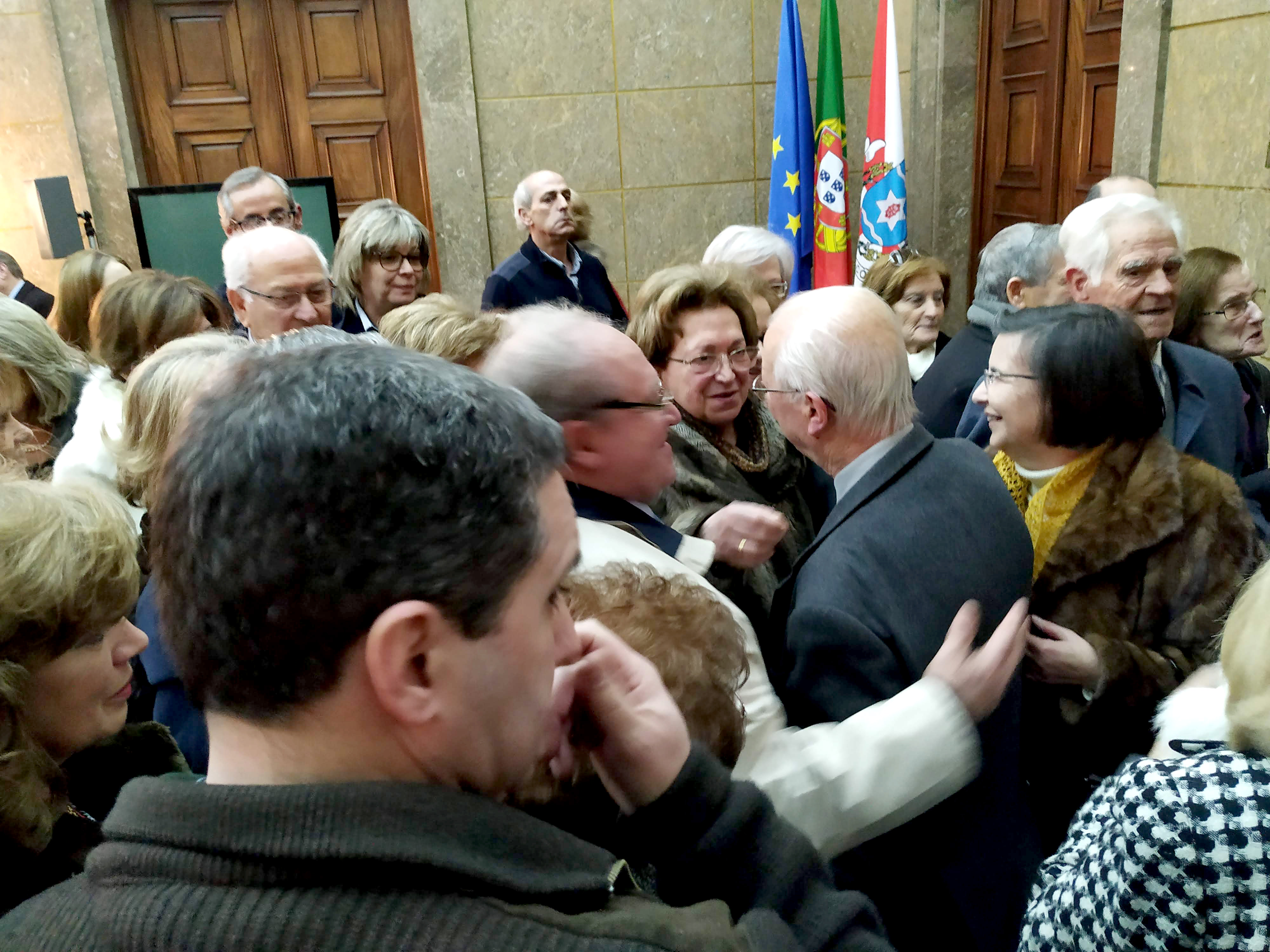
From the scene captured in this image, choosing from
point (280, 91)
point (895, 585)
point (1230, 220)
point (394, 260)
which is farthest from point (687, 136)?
point (895, 585)

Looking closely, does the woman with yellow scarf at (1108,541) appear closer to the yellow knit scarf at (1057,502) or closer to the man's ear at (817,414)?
the yellow knit scarf at (1057,502)

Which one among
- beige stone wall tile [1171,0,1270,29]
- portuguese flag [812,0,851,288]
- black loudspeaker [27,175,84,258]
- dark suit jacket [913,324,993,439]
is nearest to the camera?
dark suit jacket [913,324,993,439]

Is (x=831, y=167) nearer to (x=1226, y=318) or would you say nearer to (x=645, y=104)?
(x=645, y=104)

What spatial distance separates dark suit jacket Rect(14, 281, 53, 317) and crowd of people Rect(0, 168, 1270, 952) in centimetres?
231

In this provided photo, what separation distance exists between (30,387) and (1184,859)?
248 centimetres

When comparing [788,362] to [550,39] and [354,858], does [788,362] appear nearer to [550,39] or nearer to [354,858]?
[354,858]

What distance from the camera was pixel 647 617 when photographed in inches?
38.9

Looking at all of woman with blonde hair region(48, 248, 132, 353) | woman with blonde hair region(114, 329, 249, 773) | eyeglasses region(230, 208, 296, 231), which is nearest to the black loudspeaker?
woman with blonde hair region(48, 248, 132, 353)

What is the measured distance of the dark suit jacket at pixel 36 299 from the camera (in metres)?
4.54

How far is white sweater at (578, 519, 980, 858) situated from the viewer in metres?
1.24

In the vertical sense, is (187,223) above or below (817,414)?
above

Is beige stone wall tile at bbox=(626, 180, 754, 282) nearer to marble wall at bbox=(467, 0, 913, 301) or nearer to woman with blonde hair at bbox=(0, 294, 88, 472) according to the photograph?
marble wall at bbox=(467, 0, 913, 301)

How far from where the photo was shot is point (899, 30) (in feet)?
19.3

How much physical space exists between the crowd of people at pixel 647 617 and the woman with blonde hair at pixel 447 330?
0.09ft
